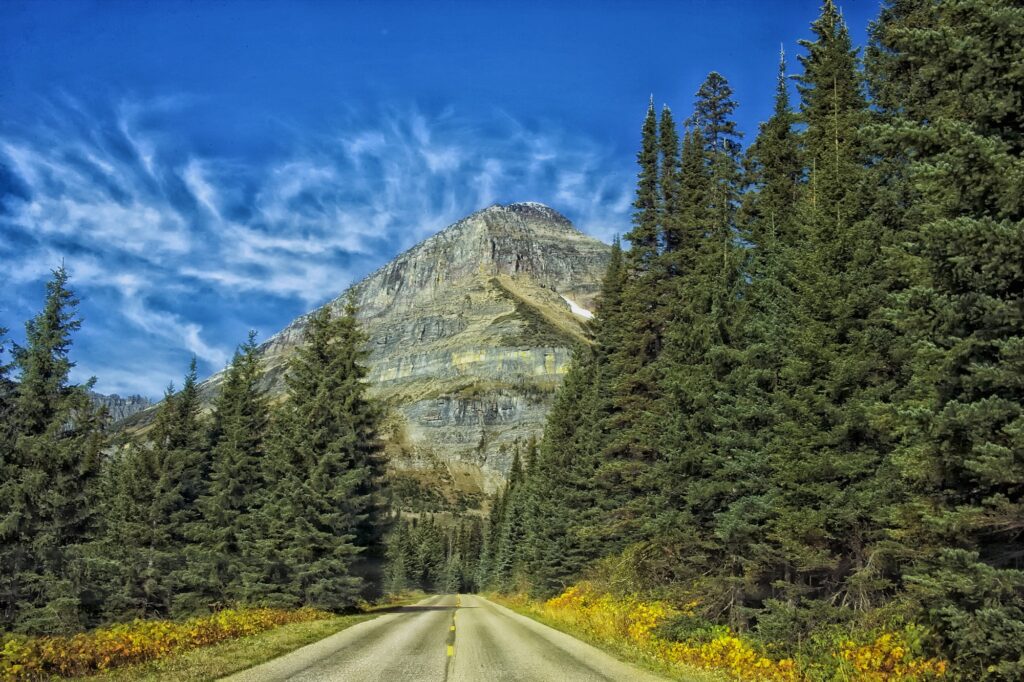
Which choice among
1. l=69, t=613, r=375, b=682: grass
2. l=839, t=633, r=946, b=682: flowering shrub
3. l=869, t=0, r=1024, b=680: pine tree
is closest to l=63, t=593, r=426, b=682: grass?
l=69, t=613, r=375, b=682: grass

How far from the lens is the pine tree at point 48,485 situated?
27.4 m

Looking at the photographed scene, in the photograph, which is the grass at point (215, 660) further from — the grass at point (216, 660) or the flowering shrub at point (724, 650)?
the flowering shrub at point (724, 650)

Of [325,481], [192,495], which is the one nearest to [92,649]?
[325,481]

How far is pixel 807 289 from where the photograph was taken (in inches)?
651

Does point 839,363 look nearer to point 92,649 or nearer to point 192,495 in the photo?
point 92,649

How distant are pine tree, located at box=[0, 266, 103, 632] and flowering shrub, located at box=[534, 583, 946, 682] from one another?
21.8 metres

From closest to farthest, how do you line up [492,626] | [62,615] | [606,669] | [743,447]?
[606,669], [743,447], [492,626], [62,615]

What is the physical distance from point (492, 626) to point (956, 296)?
63.4 ft

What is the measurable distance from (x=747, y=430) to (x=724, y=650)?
6141 millimetres

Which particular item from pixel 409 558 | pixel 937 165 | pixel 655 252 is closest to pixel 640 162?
pixel 655 252

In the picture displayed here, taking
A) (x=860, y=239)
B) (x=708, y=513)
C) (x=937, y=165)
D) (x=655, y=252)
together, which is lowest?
(x=708, y=513)

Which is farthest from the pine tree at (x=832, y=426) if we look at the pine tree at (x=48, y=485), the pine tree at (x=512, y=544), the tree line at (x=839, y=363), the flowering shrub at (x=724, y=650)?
the pine tree at (x=512, y=544)

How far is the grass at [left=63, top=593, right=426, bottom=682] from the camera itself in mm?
10633

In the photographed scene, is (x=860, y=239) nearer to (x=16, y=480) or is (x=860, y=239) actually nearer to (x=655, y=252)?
(x=655, y=252)
